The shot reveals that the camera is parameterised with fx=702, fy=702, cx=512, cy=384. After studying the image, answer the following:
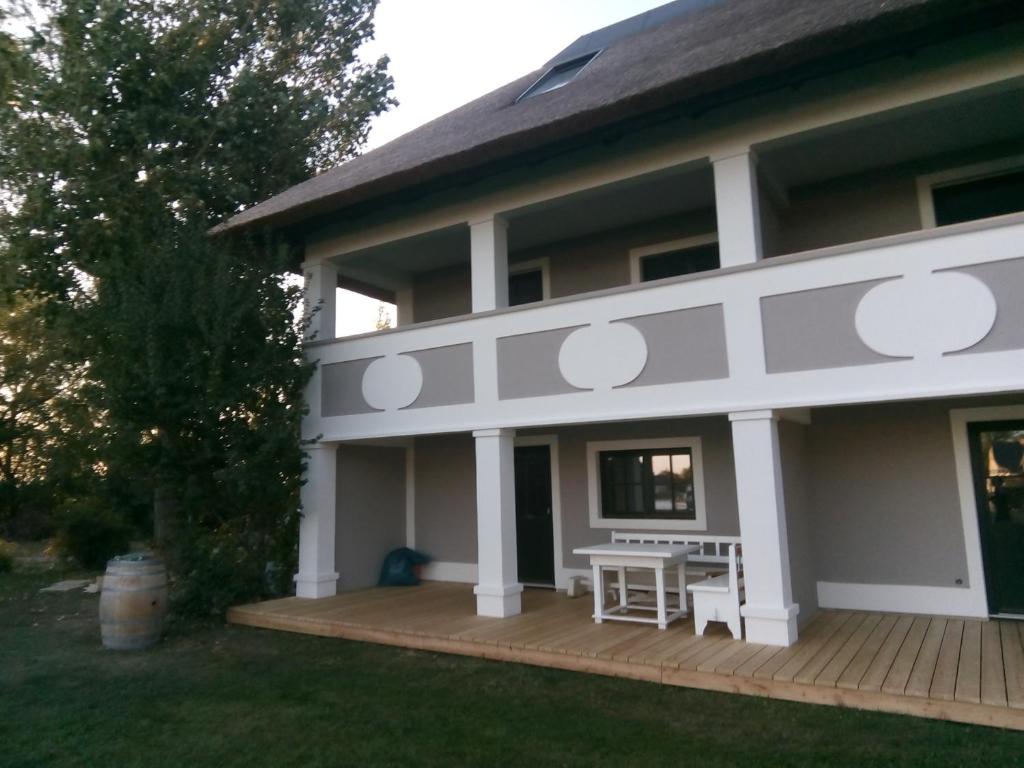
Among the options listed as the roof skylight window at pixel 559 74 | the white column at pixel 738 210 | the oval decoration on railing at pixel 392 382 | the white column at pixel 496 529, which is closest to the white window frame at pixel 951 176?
the white column at pixel 738 210

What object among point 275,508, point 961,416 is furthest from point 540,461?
point 961,416

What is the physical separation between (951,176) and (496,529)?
20.1 feet

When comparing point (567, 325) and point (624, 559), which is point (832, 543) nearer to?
point (624, 559)

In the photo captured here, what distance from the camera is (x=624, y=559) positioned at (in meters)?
7.13

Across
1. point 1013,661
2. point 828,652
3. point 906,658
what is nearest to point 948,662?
point 906,658

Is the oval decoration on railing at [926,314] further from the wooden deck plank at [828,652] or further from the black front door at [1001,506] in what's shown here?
the wooden deck plank at [828,652]

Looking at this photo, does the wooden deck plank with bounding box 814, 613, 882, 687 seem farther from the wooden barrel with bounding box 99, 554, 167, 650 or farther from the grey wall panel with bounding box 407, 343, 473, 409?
the wooden barrel with bounding box 99, 554, 167, 650

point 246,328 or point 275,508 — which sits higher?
point 246,328

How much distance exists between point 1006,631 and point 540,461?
5574 millimetres

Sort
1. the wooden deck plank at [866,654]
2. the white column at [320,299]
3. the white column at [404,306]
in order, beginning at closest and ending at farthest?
1. the wooden deck plank at [866,654]
2. the white column at [320,299]
3. the white column at [404,306]

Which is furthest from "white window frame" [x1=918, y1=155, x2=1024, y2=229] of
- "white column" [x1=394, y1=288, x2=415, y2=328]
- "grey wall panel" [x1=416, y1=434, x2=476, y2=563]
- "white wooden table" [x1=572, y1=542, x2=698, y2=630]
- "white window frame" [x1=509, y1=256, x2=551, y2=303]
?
"white column" [x1=394, y1=288, x2=415, y2=328]

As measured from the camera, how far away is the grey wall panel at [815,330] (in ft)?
19.7

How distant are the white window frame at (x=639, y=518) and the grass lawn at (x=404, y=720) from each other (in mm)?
3175

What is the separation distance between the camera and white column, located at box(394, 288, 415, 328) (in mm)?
11531
